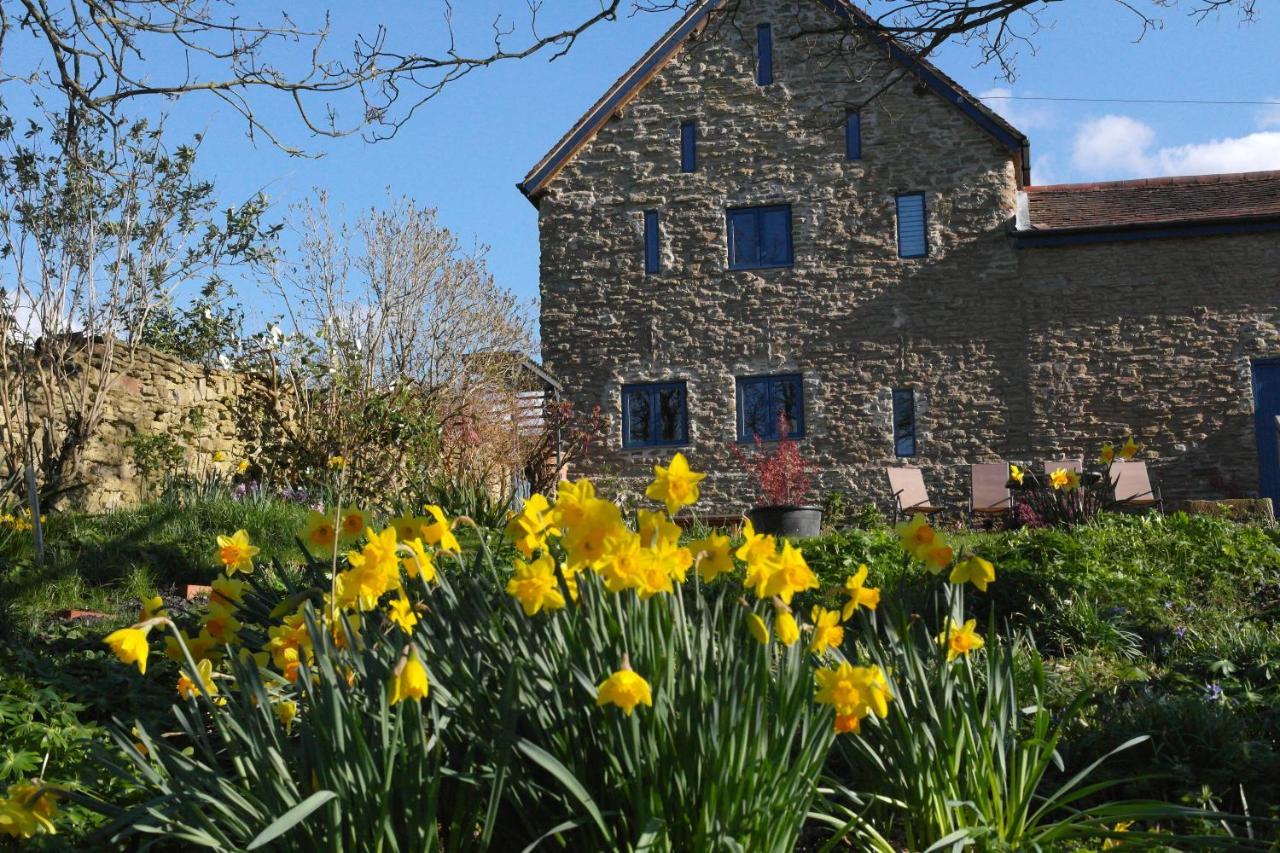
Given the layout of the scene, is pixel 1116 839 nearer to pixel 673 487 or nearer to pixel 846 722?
pixel 846 722

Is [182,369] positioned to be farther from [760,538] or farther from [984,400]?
[760,538]

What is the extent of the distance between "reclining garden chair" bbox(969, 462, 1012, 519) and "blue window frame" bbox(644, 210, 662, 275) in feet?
18.2

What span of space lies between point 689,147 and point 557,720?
16158mm

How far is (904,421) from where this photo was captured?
16938 millimetres

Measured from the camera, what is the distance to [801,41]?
17500 millimetres

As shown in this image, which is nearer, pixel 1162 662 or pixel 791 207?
pixel 1162 662

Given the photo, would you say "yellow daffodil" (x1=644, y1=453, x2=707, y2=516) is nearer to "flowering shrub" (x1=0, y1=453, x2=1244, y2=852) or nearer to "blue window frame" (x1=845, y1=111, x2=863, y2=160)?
"flowering shrub" (x1=0, y1=453, x2=1244, y2=852)

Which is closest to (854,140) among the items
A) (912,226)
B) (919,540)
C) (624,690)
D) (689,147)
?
(912,226)

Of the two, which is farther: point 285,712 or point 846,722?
point 285,712

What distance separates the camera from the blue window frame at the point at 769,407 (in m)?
17.2

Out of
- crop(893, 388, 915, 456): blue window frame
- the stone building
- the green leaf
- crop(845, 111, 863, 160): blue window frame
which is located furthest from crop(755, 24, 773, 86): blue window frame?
the green leaf

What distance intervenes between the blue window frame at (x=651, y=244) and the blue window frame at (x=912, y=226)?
3559mm

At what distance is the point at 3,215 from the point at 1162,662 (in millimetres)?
10603

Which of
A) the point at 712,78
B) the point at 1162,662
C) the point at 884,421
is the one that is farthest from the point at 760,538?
the point at 712,78
